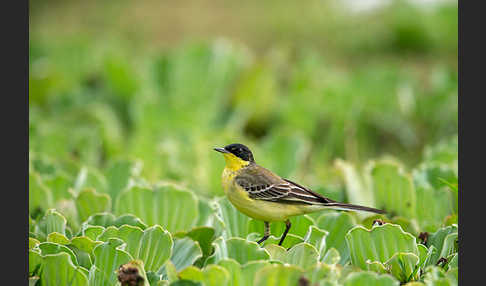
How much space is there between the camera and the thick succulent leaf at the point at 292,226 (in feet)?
7.80

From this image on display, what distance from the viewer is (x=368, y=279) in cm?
171

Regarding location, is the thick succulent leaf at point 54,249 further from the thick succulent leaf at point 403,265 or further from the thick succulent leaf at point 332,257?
the thick succulent leaf at point 403,265

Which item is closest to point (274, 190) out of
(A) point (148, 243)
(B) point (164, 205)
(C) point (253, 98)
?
(B) point (164, 205)

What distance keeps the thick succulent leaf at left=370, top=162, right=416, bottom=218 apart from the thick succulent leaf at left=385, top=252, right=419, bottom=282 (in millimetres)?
698

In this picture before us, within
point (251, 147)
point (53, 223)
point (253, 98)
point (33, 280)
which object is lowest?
point (33, 280)

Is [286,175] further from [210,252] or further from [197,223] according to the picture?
[210,252]

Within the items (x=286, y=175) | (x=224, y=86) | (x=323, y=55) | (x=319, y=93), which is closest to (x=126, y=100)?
(x=224, y=86)

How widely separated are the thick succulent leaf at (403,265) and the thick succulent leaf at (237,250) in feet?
1.21

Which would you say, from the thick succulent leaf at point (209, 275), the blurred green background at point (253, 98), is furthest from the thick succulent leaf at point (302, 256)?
the blurred green background at point (253, 98)

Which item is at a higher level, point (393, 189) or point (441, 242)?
point (393, 189)

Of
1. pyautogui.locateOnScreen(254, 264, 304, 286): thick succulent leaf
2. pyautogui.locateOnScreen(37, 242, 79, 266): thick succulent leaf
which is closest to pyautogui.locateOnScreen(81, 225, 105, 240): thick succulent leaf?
pyautogui.locateOnScreen(37, 242, 79, 266): thick succulent leaf

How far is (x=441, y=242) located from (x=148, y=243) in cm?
92

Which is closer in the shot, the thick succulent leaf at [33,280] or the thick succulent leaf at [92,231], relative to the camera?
the thick succulent leaf at [33,280]

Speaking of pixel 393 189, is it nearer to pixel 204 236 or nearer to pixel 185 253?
pixel 204 236
